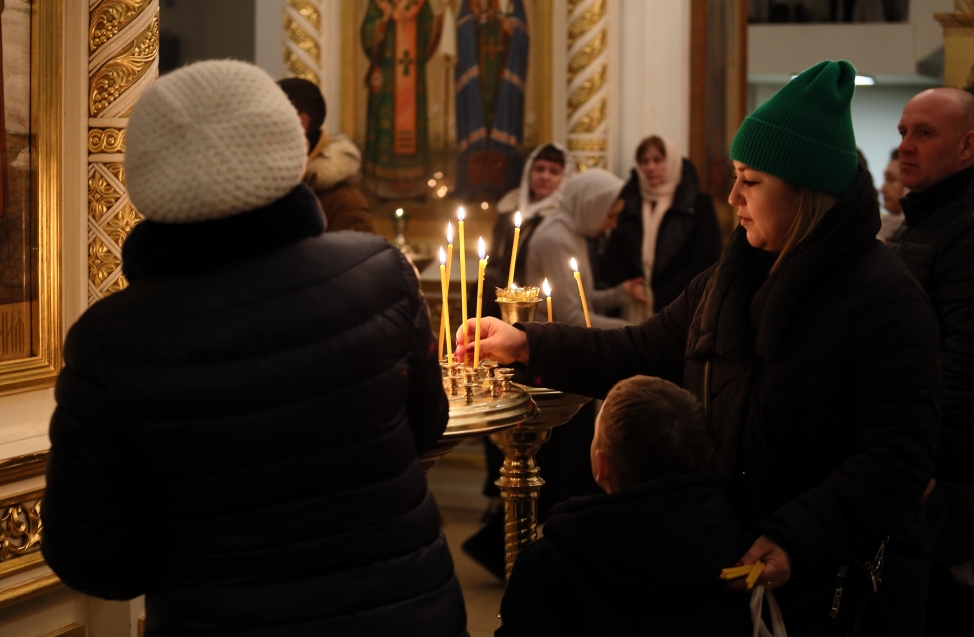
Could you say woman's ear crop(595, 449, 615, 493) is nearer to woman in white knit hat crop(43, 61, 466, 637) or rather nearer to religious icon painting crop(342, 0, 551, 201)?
woman in white knit hat crop(43, 61, 466, 637)

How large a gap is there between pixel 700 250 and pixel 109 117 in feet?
11.2

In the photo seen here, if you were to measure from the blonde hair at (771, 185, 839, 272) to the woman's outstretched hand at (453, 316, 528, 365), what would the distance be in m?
0.58

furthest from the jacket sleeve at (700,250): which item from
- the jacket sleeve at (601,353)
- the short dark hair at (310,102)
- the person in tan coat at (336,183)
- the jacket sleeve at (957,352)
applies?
the jacket sleeve at (601,353)

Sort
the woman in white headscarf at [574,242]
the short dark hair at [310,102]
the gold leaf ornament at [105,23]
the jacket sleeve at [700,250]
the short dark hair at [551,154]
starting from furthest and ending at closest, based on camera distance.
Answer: the jacket sleeve at [700,250], the short dark hair at [551,154], the woman in white headscarf at [574,242], the short dark hair at [310,102], the gold leaf ornament at [105,23]

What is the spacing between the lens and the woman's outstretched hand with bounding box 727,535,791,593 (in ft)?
5.50

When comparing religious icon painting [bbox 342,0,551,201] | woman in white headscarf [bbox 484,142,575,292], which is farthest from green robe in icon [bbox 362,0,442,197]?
woman in white headscarf [bbox 484,142,575,292]

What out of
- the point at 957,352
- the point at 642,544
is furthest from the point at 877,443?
the point at 957,352

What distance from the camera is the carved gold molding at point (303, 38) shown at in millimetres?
7215

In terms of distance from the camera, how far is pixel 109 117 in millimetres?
2791

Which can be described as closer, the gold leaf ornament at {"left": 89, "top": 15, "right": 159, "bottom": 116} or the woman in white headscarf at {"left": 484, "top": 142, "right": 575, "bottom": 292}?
the gold leaf ornament at {"left": 89, "top": 15, "right": 159, "bottom": 116}

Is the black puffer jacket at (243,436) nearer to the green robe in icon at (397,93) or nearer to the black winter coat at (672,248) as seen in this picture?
the black winter coat at (672,248)

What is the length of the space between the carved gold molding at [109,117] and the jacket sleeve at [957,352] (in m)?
2.03

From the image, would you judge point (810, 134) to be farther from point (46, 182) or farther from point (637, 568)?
point (46, 182)

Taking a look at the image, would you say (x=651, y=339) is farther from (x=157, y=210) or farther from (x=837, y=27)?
(x=837, y=27)
